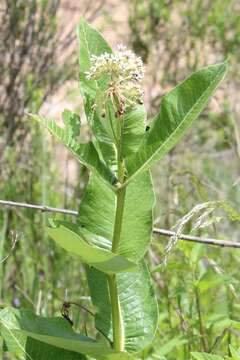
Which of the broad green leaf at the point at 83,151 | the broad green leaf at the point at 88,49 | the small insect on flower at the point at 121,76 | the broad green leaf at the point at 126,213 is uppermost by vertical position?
the broad green leaf at the point at 88,49

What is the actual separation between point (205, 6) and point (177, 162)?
2.27 m

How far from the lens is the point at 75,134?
1407mm

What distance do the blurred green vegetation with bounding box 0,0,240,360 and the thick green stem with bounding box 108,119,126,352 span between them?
6.7 inches

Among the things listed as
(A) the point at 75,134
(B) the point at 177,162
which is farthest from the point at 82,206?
(B) the point at 177,162

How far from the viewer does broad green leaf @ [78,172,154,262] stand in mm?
1436

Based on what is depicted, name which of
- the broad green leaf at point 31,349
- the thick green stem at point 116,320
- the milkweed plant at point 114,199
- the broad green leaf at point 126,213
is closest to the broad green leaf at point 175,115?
the milkweed plant at point 114,199

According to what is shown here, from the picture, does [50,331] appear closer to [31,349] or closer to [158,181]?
[31,349]

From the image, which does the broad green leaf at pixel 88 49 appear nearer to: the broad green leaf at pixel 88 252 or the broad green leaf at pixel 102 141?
the broad green leaf at pixel 102 141

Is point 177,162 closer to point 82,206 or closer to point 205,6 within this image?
point 205,6

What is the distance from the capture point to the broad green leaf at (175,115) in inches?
53.7

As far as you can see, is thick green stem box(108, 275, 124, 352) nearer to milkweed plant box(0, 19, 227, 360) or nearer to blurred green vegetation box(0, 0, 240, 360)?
milkweed plant box(0, 19, 227, 360)

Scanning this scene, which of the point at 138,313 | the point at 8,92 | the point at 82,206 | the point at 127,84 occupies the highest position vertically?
the point at 8,92

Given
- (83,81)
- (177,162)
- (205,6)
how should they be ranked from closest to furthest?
(83,81), (177,162), (205,6)

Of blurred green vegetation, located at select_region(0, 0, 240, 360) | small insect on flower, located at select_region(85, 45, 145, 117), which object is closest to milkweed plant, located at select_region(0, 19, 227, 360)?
small insect on flower, located at select_region(85, 45, 145, 117)
